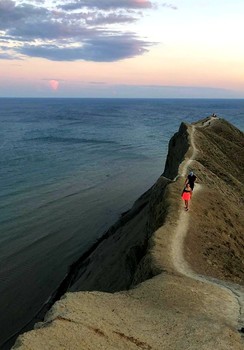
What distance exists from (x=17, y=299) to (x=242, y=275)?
19.2 metres

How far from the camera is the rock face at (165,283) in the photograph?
→ 1298 centimetres

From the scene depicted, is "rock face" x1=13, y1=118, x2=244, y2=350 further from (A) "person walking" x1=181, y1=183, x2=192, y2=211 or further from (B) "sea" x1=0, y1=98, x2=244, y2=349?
(B) "sea" x1=0, y1=98, x2=244, y2=349

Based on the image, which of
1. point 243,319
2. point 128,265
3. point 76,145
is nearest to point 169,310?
point 243,319

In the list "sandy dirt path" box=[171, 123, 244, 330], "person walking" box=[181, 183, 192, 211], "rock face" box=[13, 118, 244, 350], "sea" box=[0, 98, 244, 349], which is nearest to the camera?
"rock face" box=[13, 118, 244, 350]

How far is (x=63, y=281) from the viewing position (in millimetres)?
36156

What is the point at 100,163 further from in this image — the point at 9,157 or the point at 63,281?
the point at 63,281

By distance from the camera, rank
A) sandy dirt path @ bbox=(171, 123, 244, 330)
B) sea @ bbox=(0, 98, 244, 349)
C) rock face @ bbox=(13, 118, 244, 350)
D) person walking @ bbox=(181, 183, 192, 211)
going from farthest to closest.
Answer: sea @ bbox=(0, 98, 244, 349)
person walking @ bbox=(181, 183, 192, 211)
sandy dirt path @ bbox=(171, 123, 244, 330)
rock face @ bbox=(13, 118, 244, 350)

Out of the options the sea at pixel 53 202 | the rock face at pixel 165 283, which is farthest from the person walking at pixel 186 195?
the sea at pixel 53 202

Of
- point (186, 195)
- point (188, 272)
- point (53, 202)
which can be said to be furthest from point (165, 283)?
point (53, 202)

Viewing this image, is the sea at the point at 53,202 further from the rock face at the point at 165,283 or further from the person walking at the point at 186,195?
the person walking at the point at 186,195

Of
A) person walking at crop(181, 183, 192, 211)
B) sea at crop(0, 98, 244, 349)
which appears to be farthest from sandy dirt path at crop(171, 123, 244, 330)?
sea at crop(0, 98, 244, 349)

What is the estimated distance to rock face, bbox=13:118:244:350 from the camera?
13.0m

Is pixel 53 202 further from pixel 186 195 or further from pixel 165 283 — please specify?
pixel 165 283

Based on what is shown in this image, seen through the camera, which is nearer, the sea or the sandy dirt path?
the sandy dirt path
